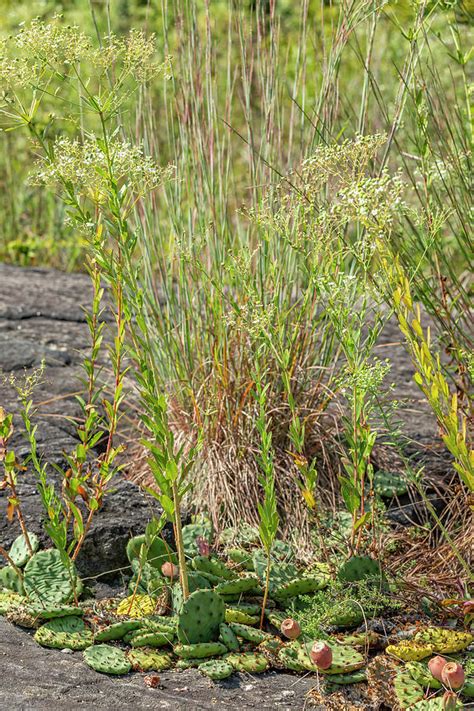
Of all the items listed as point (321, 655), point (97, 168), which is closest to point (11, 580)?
point (321, 655)

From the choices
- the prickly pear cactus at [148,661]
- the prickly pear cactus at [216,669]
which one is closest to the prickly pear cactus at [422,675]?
the prickly pear cactus at [216,669]

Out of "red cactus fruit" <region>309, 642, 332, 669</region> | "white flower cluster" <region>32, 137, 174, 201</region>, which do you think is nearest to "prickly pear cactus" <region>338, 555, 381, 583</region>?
"red cactus fruit" <region>309, 642, 332, 669</region>

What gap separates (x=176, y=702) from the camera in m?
1.98

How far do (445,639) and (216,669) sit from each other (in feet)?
1.78

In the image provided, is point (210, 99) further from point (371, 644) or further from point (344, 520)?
point (371, 644)

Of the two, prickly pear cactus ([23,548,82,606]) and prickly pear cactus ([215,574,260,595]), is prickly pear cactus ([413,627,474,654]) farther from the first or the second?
prickly pear cactus ([23,548,82,606])

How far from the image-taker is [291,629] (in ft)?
7.10

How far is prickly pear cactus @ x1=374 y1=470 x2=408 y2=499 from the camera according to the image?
2.86 metres

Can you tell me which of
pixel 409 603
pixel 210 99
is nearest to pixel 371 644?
pixel 409 603

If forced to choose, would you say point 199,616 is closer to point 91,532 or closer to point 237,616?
point 237,616

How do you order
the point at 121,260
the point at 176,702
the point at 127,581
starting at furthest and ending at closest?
the point at 127,581 → the point at 121,260 → the point at 176,702

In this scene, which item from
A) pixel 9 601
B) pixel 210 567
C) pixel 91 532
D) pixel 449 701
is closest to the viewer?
pixel 449 701

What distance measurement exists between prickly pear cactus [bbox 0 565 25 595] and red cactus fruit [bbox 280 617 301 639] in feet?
2.29

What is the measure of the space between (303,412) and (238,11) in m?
1.26
